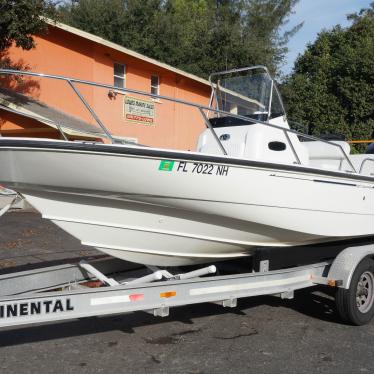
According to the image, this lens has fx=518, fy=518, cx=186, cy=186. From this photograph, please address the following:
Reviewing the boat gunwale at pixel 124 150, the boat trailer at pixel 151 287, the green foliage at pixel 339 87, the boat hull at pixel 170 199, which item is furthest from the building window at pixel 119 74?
the boat gunwale at pixel 124 150

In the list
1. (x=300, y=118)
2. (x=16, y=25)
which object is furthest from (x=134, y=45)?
(x=16, y=25)

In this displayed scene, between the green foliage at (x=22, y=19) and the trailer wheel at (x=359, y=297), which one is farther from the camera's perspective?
the green foliage at (x=22, y=19)

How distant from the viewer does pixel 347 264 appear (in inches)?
198

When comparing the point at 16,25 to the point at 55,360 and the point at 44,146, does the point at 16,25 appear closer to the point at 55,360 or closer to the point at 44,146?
the point at 44,146

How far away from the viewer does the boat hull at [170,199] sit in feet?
13.3

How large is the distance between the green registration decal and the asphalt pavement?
153cm

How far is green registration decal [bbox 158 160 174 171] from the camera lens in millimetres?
4141

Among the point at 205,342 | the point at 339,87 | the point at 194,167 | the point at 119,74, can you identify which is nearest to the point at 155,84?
the point at 119,74

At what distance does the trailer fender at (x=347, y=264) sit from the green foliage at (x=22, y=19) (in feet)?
28.5

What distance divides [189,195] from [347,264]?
1829 millimetres

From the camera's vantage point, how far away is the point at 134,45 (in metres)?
25.4

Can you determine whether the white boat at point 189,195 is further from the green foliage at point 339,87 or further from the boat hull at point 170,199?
the green foliage at point 339,87

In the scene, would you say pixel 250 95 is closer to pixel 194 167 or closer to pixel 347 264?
pixel 194 167

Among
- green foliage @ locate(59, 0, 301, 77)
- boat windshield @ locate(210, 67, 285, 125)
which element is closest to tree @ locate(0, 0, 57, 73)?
boat windshield @ locate(210, 67, 285, 125)
